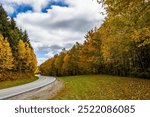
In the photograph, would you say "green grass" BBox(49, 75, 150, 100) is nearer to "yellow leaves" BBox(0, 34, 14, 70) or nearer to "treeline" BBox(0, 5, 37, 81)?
"yellow leaves" BBox(0, 34, 14, 70)

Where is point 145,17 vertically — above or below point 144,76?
above

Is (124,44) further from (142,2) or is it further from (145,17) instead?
(142,2)

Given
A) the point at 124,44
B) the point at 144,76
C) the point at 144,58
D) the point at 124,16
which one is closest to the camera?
the point at 124,16

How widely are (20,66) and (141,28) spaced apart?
45235 millimetres

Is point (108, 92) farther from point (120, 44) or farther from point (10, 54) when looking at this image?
point (10, 54)

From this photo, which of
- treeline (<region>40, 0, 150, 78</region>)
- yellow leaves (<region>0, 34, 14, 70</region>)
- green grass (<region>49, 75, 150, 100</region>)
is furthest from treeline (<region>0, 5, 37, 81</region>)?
green grass (<region>49, 75, 150, 100</region>)

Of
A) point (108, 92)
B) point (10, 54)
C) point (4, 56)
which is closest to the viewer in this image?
point (108, 92)

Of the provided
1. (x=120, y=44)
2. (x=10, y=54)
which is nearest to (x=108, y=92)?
(x=120, y=44)

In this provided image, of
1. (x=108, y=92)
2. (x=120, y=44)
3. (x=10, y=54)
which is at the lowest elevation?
(x=108, y=92)

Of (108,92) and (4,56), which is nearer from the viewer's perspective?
(108,92)

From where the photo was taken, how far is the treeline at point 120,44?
18.5 metres

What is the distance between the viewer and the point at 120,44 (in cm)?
3312

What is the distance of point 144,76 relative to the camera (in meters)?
40.6

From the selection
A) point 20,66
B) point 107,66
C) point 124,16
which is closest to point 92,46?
point 107,66
